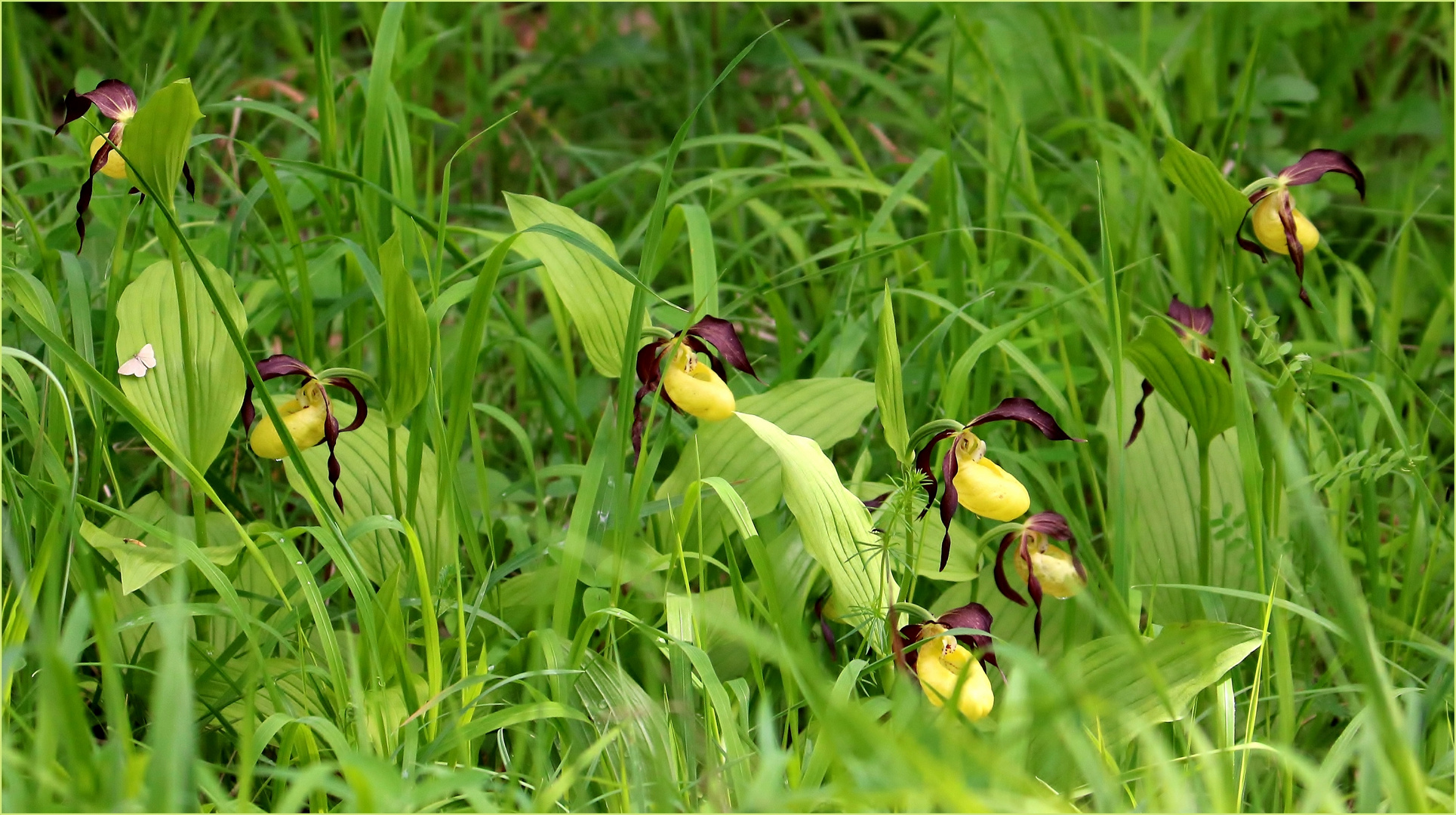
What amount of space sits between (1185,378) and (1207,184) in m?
0.24

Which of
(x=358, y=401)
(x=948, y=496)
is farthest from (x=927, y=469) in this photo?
(x=358, y=401)

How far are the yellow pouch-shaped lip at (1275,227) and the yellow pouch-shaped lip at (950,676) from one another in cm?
71

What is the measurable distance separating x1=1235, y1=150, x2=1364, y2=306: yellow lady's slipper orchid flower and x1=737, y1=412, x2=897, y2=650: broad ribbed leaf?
2.14 ft

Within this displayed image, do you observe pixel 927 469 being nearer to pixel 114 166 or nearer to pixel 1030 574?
pixel 1030 574

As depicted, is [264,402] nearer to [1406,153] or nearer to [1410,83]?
[1406,153]

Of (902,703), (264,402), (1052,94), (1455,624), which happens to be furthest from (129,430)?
(1052,94)

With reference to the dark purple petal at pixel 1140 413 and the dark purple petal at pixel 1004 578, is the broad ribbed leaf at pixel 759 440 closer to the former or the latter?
the dark purple petal at pixel 1004 578

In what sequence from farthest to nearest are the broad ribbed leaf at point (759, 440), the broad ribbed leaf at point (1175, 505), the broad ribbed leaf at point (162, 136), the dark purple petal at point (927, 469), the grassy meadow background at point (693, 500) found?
the broad ribbed leaf at point (1175, 505) < the broad ribbed leaf at point (759, 440) < the dark purple petal at point (927, 469) < the broad ribbed leaf at point (162, 136) < the grassy meadow background at point (693, 500)

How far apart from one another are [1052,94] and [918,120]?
1.38 ft

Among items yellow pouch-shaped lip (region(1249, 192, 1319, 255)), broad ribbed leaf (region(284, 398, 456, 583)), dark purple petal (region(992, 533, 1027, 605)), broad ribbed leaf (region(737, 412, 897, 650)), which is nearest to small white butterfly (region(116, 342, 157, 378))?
broad ribbed leaf (region(284, 398, 456, 583))

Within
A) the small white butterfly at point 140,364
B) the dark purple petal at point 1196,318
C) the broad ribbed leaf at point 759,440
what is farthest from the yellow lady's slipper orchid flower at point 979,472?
the small white butterfly at point 140,364

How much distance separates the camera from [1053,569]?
1276mm

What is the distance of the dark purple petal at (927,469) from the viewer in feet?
3.87

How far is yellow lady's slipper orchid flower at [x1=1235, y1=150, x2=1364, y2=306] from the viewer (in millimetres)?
1399
